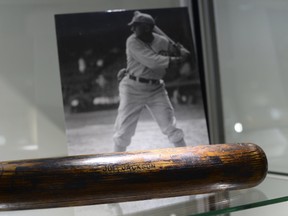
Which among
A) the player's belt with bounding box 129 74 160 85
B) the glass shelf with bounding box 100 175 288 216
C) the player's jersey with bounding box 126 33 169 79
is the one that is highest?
the player's jersey with bounding box 126 33 169 79

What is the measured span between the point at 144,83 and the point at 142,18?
10cm

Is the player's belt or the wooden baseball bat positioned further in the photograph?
the player's belt

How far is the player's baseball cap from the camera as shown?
1.89ft

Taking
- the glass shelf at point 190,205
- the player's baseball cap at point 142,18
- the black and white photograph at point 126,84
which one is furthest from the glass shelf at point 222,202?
the player's baseball cap at point 142,18

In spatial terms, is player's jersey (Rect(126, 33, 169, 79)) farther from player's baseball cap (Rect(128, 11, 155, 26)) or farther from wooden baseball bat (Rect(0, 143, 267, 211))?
wooden baseball bat (Rect(0, 143, 267, 211))

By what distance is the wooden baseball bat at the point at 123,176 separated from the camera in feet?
1.18

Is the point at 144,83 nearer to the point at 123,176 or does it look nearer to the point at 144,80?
the point at 144,80

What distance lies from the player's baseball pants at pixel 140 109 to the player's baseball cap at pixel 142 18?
0.09 metres

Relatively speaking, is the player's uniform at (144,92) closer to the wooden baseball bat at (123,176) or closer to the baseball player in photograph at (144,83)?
the baseball player in photograph at (144,83)

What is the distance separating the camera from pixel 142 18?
1.90 feet

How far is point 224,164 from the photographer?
391 mm

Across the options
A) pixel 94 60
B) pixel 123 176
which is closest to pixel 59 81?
pixel 94 60

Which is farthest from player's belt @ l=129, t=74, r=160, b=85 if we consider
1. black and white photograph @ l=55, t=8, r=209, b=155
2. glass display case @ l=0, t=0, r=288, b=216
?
glass display case @ l=0, t=0, r=288, b=216

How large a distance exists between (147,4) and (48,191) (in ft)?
1.20
